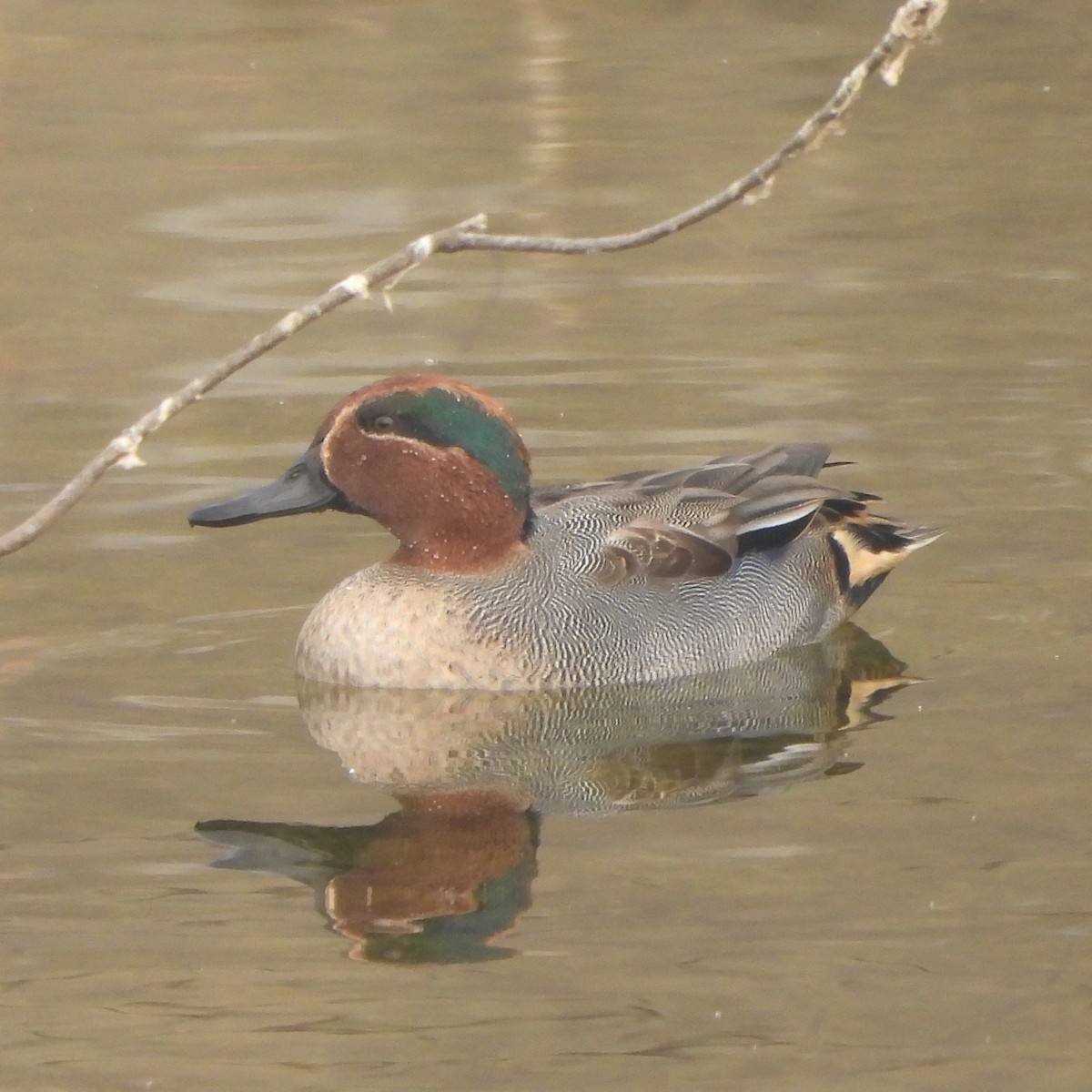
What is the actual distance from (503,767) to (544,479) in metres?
2.85

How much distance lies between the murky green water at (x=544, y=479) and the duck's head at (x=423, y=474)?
57 cm

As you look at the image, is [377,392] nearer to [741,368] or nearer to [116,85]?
[741,368]

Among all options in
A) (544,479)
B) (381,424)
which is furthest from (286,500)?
(544,479)

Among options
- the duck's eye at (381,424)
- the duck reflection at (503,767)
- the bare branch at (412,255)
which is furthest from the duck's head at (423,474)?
the bare branch at (412,255)

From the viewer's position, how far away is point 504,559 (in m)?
7.77

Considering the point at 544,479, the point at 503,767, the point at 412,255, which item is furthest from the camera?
the point at 544,479

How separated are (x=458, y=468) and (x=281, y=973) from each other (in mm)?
2524

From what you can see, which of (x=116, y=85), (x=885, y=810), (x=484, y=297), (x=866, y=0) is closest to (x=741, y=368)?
(x=484, y=297)

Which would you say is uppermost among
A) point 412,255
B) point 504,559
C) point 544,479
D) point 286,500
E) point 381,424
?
point 412,255

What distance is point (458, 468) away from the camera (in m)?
7.62

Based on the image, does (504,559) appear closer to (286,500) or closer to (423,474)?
(423,474)

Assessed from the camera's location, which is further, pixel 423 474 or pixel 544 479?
pixel 544 479

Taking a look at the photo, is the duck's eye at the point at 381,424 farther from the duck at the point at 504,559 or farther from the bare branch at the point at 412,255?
the bare branch at the point at 412,255

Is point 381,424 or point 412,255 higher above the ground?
point 412,255
